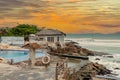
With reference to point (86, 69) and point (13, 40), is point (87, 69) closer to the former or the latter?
point (86, 69)

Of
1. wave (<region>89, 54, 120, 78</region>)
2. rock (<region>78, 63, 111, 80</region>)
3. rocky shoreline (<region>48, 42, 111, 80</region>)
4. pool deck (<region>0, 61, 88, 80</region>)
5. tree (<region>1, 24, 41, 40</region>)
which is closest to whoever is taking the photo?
pool deck (<region>0, 61, 88, 80</region>)

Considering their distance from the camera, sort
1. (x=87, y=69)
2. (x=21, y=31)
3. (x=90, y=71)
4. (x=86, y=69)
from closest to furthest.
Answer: (x=90, y=71) < (x=86, y=69) < (x=87, y=69) < (x=21, y=31)

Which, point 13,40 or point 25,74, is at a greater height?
point 13,40

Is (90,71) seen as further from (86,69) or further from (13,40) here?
(13,40)

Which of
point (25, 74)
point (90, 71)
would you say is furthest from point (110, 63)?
point (25, 74)

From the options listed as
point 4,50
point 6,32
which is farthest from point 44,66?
point 6,32

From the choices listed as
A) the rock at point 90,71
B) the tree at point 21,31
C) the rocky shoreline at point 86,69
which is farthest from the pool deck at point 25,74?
the tree at point 21,31

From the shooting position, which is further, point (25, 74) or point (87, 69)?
point (87, 69)

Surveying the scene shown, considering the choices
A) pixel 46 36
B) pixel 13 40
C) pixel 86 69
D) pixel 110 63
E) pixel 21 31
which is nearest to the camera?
pixel 86 69

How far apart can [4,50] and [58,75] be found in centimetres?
2823

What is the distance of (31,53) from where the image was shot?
90.1 ft

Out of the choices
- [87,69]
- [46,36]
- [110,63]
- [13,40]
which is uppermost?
[46,36]

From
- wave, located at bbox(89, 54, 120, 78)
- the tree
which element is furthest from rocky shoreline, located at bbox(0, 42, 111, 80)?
the tree

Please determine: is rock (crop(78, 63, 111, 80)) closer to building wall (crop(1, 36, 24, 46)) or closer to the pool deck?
the pool deck
